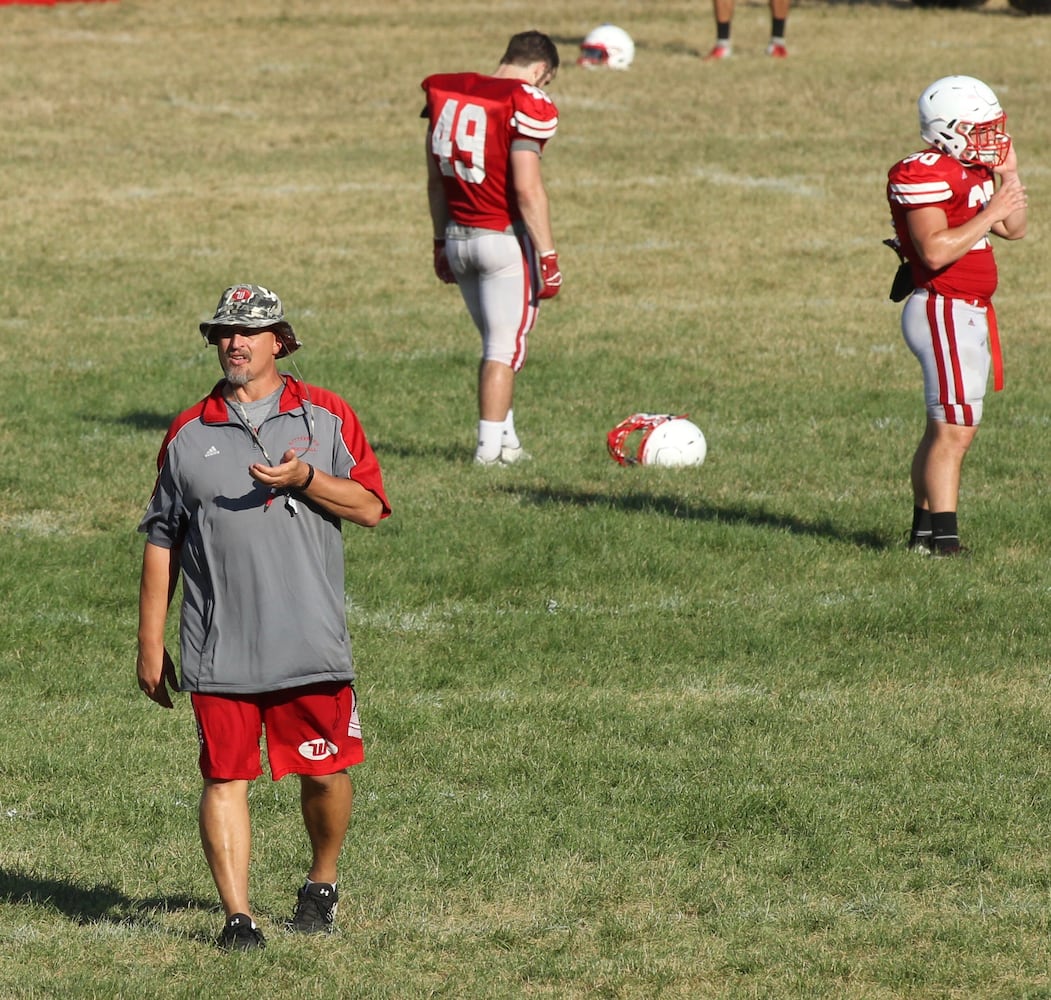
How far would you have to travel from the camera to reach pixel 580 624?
27.1 ft

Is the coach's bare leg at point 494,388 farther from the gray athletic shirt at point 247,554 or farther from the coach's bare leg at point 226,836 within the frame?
the coach's bare leg at point 226,836

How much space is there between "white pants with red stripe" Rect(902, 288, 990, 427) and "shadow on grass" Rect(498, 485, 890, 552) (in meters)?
0.86

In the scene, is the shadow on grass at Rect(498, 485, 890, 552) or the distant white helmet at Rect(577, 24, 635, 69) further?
the distant white helmet at Rect(577, 24, 635, 69)

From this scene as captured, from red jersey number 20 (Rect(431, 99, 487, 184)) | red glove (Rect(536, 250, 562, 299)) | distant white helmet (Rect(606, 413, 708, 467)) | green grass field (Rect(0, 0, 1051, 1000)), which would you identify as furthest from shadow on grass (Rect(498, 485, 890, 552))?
red jersey number 20 (Rect(431, 99, 487, 184))

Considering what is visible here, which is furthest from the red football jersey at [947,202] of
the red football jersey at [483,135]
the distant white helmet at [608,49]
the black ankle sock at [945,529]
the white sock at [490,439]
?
the distant white helmet at [608,49]

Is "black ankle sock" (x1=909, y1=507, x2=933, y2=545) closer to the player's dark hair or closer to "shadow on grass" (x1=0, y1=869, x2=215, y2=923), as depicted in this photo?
the player's dark hair

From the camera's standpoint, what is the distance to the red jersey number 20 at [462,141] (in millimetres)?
10633

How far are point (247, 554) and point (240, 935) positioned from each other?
104cm

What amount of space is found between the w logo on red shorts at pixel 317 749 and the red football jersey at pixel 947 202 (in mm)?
4348

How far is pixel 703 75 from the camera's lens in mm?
26250

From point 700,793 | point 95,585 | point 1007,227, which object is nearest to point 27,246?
point 95,585

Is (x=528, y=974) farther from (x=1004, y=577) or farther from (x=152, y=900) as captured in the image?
(x=1004, y=577)

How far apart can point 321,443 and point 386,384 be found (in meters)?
7.97

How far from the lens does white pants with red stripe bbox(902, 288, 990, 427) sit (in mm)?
8766
